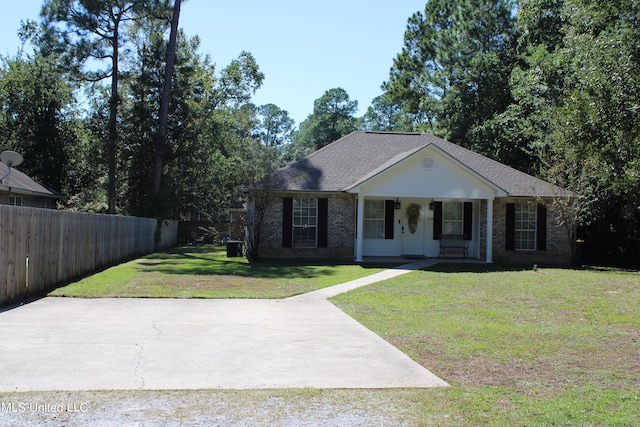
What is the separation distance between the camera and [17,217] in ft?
36.0

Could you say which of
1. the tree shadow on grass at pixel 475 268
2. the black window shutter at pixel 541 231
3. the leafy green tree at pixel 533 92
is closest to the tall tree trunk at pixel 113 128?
the tree shadow on grass at pixel 475 268

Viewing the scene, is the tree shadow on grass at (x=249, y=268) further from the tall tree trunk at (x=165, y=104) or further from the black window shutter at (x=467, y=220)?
the tall tree trunk at (x=165, y=104)

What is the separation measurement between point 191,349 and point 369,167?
1706 centimetres

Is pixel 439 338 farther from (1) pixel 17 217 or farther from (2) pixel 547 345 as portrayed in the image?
(1) pixel 17 217

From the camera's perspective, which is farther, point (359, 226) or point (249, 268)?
point (359, 226)

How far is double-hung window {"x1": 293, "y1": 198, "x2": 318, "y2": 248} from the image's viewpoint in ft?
71.9

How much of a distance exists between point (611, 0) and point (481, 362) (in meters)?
10.1

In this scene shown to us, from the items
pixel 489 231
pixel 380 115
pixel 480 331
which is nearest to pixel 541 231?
pixel 489 231

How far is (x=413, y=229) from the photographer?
23.3 meters

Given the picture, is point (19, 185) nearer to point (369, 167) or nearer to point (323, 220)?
point (323, 220)

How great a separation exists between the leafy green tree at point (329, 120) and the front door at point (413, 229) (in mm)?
54299

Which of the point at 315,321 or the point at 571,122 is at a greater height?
the point at 571,122

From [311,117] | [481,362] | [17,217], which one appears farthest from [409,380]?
[311,117]

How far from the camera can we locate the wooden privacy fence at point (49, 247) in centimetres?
1061
